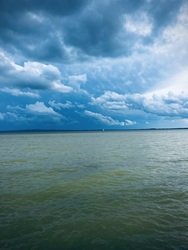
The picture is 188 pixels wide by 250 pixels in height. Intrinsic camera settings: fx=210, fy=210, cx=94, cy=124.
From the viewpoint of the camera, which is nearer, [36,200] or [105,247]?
[105,247]

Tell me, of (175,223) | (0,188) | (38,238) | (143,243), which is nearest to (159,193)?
(175,223)

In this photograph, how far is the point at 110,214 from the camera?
44.9 ft

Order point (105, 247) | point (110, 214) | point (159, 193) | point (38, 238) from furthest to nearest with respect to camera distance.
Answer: point (159, 193), point (110, 214), point (38, 238), point (105, 247)

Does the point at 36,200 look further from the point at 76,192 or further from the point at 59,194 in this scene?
the point at 76,192

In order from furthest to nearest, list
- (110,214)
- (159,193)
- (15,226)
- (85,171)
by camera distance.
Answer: (85,171) < (159,193) < (110,214) < (15,226)

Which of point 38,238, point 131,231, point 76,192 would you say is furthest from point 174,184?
point 38,238

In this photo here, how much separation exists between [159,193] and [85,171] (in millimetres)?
12321

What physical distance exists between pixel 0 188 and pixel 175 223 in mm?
15920

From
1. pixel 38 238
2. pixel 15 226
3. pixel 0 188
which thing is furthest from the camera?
pixel 0 188

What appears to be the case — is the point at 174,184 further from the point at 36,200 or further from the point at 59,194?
the point at 36,200

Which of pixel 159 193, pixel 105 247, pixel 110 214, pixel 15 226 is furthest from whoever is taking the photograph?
pixel 159 193

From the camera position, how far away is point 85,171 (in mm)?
28219

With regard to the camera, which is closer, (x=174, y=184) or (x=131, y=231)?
(x=131, y=231)

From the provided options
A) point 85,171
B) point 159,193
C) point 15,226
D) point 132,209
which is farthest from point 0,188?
point 159,193
